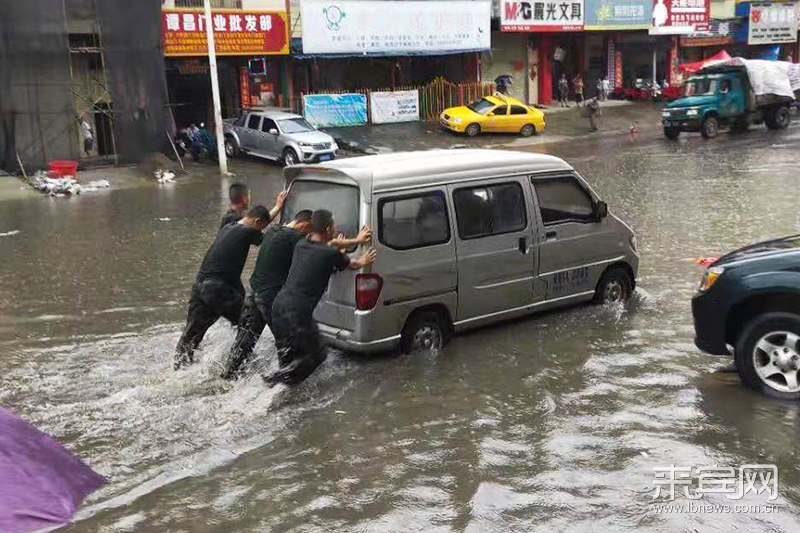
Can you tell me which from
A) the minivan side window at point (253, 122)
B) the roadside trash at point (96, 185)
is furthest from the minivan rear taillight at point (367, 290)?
the minivan side window at point (253, 122)

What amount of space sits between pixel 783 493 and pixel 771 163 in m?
18.5

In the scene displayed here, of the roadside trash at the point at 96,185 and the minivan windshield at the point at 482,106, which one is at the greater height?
the minivan windshield at the point at 482,106

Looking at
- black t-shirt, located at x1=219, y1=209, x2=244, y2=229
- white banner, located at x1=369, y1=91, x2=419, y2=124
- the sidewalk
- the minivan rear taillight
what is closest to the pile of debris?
the sidewalk

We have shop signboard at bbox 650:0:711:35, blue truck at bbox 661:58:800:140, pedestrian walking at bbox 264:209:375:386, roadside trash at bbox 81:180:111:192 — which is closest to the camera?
pedestrian walking at bbox 264:209:375:386

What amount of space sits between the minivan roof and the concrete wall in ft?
96.6

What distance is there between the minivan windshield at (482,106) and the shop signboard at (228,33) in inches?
288

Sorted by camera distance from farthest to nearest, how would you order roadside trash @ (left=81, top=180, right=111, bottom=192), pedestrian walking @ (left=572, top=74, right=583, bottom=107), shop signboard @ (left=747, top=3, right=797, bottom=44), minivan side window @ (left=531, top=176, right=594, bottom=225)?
shop signboard @ (left=747, top=3, right=797, bottom=44)
pedestrian walking @ (left=572, top=74, right=583, bottom=107)
roadside trash @ (left=81, top=180, right=111, bottom=192)
minivan side window @ (left=531, top=176, right=594, bottom=225)

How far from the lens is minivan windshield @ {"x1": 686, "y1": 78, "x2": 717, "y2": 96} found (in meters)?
28.6

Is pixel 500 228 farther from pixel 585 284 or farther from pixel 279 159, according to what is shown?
pixel 279 159

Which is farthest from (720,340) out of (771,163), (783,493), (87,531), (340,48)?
(340,48)

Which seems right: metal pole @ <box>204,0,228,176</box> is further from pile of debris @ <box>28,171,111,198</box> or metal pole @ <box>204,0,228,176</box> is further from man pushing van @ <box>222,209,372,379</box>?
man pushing van @ <box>222,209,372,379</box>

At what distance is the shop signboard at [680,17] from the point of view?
39656 mm

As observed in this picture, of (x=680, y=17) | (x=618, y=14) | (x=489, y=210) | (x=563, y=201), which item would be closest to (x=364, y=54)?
(x=618, y=14)

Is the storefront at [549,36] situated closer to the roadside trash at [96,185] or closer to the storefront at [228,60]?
the storefront at [228,60]
